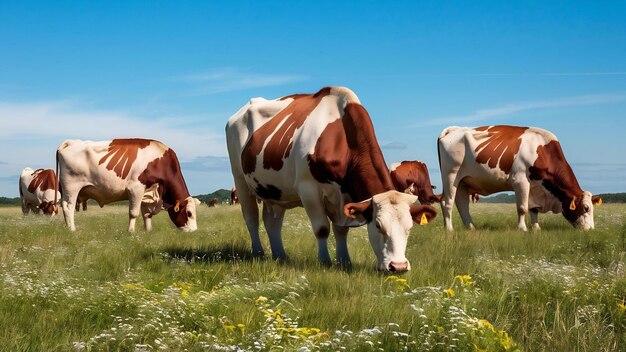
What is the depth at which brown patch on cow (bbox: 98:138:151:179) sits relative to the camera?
56.1 feet

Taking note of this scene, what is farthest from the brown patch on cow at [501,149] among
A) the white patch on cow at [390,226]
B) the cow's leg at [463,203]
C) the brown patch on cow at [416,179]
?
the brown patch on cow at [416,179]

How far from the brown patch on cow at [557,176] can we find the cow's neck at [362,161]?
28.8 feet

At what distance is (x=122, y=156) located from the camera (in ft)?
56.6

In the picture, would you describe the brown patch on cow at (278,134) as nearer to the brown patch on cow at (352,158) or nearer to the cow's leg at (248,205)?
the brown patch on cow at (352,158)

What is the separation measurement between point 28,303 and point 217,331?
7.85ft

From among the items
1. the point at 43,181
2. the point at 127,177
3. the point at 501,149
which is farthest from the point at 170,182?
the point at 43,181

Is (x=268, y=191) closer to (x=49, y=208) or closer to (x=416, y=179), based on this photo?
(x=416, y=179)

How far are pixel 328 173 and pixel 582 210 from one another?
1016 centimetres

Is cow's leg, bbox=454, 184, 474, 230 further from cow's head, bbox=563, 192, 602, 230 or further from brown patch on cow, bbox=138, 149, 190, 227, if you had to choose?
brown patch on cow, bbox=138, 149, 190, 227

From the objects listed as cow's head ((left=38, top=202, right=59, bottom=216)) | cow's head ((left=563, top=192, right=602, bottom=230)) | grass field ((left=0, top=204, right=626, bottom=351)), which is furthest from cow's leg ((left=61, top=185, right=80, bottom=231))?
cow's head ((left=563, top=192, right=602, bottom=230))

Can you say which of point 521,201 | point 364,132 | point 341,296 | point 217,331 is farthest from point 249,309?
point 521,201

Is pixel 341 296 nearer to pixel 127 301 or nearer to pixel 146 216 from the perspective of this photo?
pixel 127 301

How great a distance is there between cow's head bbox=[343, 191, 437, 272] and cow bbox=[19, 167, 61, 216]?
76.2 feet

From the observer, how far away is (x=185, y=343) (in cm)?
515
